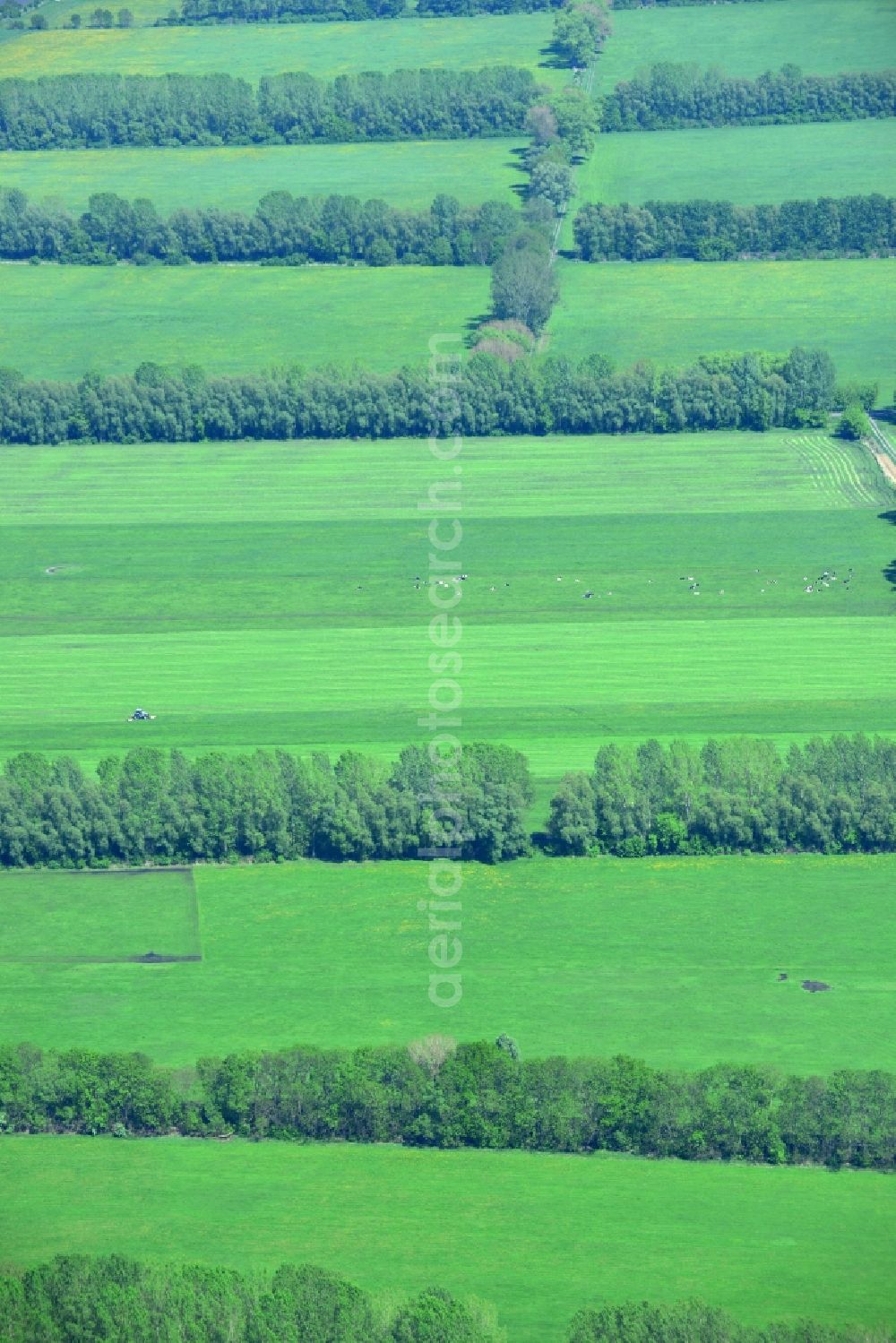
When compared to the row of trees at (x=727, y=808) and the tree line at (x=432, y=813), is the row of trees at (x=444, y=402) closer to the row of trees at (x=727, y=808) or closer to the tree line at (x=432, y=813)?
the tree line at (x=432, y=813)

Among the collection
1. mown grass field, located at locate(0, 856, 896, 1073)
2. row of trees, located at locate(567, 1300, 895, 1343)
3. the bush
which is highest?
the bush

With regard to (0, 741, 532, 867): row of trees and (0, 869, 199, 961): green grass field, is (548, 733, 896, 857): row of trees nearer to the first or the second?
(0, 741, 532, 867): row of trees

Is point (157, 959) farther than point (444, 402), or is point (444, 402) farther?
point (444, 402)

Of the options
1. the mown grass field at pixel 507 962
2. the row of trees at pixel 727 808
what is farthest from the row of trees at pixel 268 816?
the row of trees at pixel 727 808

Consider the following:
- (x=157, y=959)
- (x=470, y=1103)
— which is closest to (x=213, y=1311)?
(x=470, y=1103)

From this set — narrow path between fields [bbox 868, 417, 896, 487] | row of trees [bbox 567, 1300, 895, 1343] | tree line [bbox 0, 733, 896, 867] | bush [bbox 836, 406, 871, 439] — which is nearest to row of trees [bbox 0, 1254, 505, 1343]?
row of trees [bbox 567, 1300, 895, 1343]

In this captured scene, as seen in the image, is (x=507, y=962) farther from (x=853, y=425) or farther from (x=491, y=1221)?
(x=853, y=425)

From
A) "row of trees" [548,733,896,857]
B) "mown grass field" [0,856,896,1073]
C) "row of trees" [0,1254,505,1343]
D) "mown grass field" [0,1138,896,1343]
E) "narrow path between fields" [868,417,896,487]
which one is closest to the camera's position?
"row of trees" [0,1254,505,1343]
